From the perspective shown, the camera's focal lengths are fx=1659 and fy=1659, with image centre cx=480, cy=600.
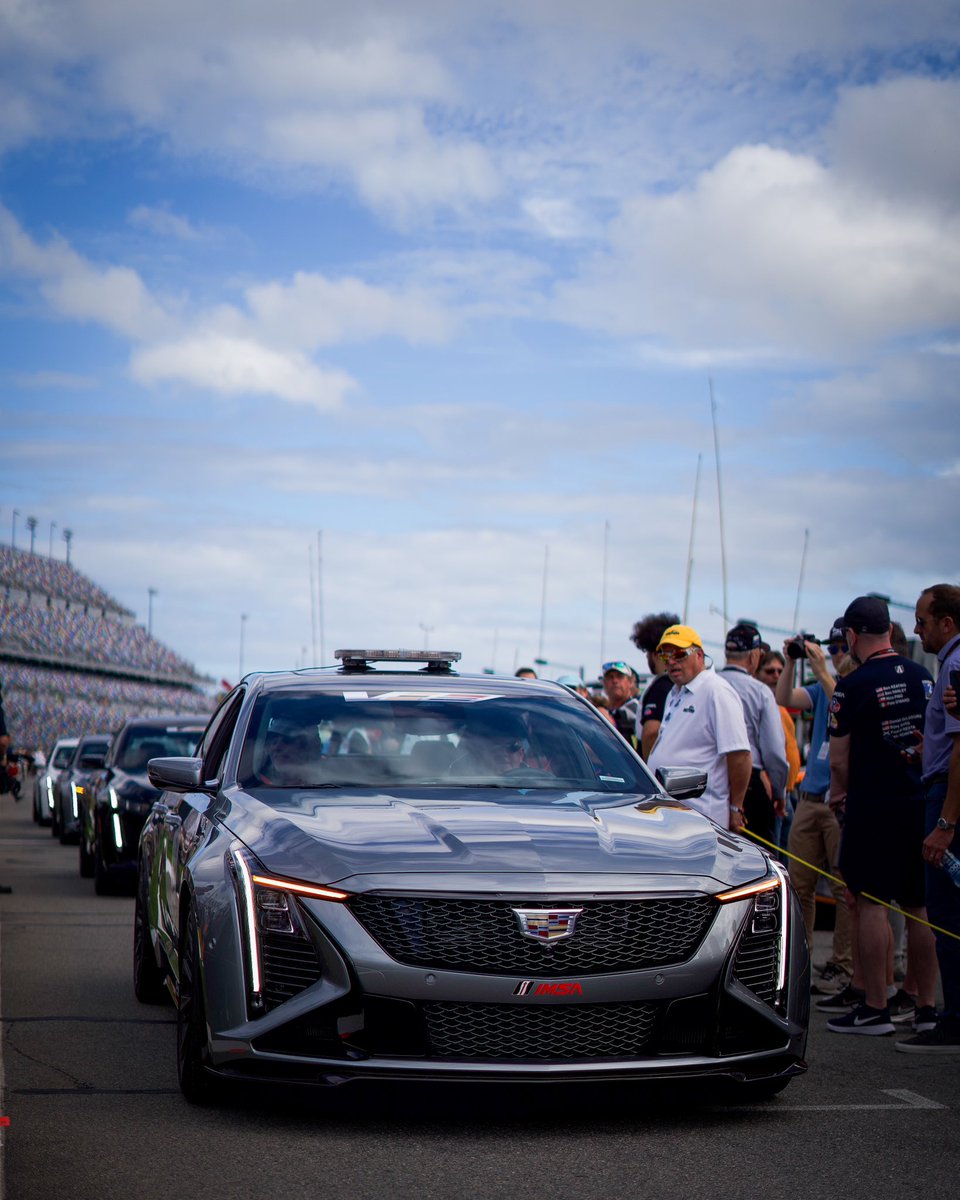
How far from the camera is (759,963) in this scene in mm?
5277

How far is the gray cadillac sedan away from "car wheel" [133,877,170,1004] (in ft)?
6.39

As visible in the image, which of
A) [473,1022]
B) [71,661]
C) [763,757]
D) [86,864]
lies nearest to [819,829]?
[763,757]

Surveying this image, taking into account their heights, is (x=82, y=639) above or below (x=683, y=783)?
below

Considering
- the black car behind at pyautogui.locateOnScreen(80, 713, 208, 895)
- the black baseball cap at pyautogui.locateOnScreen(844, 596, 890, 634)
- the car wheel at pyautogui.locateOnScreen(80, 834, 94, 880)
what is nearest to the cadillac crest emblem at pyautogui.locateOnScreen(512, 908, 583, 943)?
the black baseball cap at pyautogui.locateOnScreen(844, 596, 890, 634)

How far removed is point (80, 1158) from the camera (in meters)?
4.79

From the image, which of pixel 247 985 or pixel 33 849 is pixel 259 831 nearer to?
pixel 247 985

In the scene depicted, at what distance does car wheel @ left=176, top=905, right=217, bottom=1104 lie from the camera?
17.4 ft

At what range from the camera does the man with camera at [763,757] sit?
891cm

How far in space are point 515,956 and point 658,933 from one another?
467mm

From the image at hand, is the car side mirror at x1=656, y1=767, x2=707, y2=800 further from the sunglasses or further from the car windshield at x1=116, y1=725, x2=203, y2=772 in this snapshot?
the car windshield at x1=116, y1=725, x2=203, y2=772

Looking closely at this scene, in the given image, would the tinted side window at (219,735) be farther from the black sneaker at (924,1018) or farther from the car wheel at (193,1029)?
the black sneaker at (924,1018)

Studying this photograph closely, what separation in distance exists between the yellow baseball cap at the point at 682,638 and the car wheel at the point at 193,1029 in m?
3.45

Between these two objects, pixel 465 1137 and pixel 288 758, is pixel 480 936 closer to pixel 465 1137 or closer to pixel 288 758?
pixel 465 1137

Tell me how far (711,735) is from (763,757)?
0.89 meters
